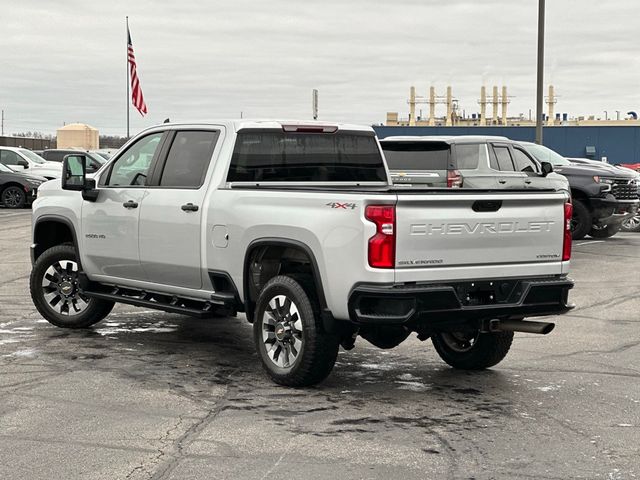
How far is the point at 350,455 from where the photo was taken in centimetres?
571

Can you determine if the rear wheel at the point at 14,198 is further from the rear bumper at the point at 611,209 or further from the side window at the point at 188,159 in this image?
Result: the side window at the point at 188,159

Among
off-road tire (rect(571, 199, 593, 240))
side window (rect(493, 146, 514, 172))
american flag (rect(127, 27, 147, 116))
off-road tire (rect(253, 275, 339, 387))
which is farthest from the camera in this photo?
american flag (rect(127, 27, 147, 116))

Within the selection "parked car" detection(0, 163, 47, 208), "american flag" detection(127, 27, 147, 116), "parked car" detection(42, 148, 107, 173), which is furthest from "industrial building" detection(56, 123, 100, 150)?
"parked car" detection(0, 163, 47, 208)

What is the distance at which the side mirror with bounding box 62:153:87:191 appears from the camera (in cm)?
935

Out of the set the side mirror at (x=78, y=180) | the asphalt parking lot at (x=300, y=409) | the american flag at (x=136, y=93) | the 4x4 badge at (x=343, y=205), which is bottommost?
the asphalt parking lot at (x=300, y=409)

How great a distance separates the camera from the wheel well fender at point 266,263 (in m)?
7.58

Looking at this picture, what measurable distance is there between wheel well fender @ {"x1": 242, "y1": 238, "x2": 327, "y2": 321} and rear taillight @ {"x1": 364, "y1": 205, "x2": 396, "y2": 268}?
2.42 ft

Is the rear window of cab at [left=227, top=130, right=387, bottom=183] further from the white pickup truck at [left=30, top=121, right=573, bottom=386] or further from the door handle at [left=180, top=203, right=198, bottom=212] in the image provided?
the door handle at [left=180, top=203, right=198, bottom=212]

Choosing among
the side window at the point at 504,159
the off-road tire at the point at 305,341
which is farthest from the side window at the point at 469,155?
the off-road tire at the point at 305,341

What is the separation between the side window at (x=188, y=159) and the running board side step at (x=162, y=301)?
3.24 feet

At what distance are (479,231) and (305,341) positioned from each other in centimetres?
144

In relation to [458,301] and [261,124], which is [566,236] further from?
[261,124]

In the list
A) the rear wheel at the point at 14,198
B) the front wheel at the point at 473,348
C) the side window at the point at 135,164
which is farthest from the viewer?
the rear wheel at the point at 14,198

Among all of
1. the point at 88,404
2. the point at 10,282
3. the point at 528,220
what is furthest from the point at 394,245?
the point at 10,282
